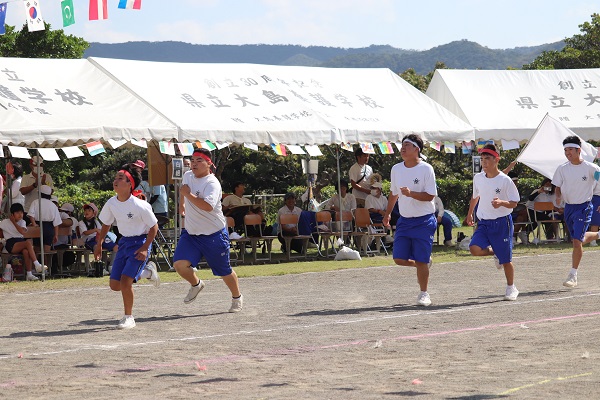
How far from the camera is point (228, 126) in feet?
61.1

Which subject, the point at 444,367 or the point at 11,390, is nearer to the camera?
the point at 11,390

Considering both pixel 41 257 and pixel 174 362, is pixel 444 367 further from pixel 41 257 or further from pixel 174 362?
pixel 41 257

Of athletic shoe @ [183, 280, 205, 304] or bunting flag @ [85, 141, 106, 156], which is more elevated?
bunting flag @ [85, 141, 106, 156]

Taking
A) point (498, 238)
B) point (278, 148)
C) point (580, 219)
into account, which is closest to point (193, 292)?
point (498, 238)

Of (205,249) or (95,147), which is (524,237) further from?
(205,249)

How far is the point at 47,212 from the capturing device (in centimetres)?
1775

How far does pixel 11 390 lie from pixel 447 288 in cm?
799

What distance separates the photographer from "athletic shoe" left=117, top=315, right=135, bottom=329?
11055 mm

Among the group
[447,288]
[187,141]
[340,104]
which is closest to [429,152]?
[340,104]

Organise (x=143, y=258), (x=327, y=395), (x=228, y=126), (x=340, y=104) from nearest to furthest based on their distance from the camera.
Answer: (x=327, y=395)
(x=143, y=258)
(x=228, y=126)
(x=340, y=104)

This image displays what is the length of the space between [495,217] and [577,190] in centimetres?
178

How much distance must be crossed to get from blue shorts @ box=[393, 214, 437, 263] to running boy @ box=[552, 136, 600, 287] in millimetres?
2377

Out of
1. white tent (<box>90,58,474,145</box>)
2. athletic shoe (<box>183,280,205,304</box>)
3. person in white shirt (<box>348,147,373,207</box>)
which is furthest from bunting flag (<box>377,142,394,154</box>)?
athletic shoe (<box>183,280,205,304</box>)

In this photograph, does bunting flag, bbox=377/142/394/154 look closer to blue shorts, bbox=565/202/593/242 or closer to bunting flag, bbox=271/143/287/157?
bunting flag, bbox=271/143/287/157
